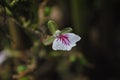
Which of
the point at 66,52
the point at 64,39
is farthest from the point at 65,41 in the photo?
the point at 66,52

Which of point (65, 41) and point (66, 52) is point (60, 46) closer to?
point (65, 41)

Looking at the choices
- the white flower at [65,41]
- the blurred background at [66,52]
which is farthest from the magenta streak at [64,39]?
the blurred background at [66,52]

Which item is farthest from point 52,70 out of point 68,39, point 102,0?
point 68,39

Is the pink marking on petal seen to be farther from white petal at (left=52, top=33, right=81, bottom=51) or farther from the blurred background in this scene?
the blurred background

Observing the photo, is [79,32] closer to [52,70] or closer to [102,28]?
[102,28]

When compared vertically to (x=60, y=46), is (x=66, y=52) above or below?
below

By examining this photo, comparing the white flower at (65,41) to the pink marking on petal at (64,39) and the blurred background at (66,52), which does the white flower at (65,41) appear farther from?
the blurred background at (66,52)
